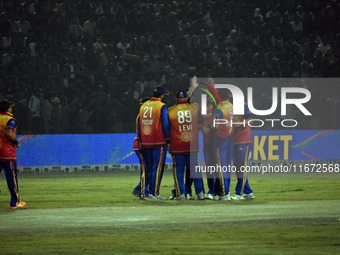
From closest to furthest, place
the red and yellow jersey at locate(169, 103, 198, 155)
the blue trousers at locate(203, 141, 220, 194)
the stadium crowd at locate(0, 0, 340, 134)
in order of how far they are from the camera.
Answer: the red and yellow jersey at locate(169, 103, 198, 155) → the blue trousers at locate(203, 141, 220, 194) → the stadium crowd at locate(0, 0, 340, 134)

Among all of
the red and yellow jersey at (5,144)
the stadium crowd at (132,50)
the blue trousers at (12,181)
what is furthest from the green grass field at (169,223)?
the stadium crowd at (132,50)

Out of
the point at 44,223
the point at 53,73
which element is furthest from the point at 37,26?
the point at 44,223

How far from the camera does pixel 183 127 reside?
14.2 metres

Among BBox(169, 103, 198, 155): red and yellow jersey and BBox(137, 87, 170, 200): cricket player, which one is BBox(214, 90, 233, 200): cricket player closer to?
BBox(169, 103, 198, 155): red and yellow jersey

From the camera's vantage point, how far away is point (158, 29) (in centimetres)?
2698

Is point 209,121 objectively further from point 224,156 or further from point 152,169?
point 152,169

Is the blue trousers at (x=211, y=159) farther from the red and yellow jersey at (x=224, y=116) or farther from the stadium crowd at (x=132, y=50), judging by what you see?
the stadium crowd at (x=132, y=50)

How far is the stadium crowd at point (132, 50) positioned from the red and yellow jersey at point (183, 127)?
→ 951 cm

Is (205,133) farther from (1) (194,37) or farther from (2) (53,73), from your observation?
(1) (194,37)

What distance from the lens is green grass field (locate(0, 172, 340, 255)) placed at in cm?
877

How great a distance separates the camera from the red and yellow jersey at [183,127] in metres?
14.1

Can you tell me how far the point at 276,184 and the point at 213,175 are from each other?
14.0 ft

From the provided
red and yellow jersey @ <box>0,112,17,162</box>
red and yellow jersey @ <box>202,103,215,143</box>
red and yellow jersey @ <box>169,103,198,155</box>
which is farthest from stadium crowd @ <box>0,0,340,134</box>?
red and yellow jersey @ <box>202,103,215,143</box>

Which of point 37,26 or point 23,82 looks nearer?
point 23,82
